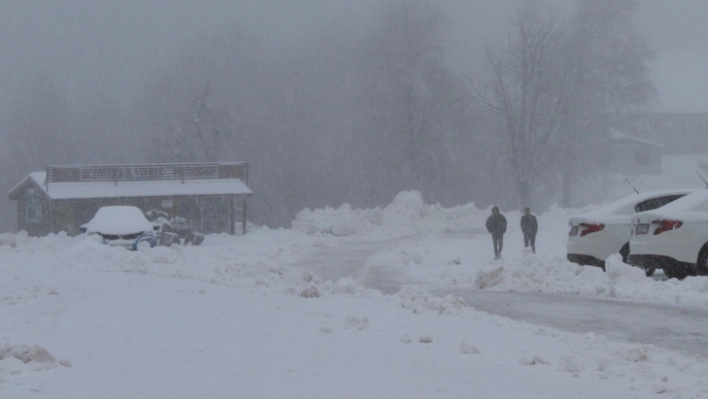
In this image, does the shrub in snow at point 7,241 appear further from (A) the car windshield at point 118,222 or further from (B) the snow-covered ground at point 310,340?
(B) the snow-covered ground at point 310,340

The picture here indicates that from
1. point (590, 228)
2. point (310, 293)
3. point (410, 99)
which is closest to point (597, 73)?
point (410, 99)

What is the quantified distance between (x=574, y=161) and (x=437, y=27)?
45.0 ft

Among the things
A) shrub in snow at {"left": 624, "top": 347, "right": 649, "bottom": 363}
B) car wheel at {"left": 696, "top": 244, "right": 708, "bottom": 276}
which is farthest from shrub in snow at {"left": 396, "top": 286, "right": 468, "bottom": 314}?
car wheel at {"left": 696, "top": 244, "right": 708, "bottom": 276}

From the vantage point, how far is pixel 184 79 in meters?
74.2

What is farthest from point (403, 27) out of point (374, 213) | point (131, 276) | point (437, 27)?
point (131, 276)

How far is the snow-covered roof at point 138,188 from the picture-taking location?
42753 millimetres

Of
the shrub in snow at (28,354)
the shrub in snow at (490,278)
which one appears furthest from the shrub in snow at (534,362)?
the shrub in snow at (490,278)

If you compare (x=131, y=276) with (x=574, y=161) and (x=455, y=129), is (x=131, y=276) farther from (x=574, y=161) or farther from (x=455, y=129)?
(x=455, y=129)

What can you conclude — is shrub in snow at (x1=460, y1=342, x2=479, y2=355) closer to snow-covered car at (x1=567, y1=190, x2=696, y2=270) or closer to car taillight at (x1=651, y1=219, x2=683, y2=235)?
car taillight at (x1=651, y1=219, x2=683, y2=235)

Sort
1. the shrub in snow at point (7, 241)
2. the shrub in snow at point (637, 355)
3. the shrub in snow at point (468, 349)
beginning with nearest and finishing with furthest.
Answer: the shrub in snow at point (637, 355) → the shrub in snow at point (468, 349) → the shrub in snow at point (7, 241)

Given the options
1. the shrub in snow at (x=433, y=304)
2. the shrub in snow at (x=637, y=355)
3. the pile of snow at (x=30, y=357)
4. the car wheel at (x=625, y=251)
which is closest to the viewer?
the pile of snow at (x=30, y=357)

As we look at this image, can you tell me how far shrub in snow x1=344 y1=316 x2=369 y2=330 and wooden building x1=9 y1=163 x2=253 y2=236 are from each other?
34.8 meters

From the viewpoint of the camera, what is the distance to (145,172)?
45344mm

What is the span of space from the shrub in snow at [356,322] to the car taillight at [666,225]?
7.19 m
